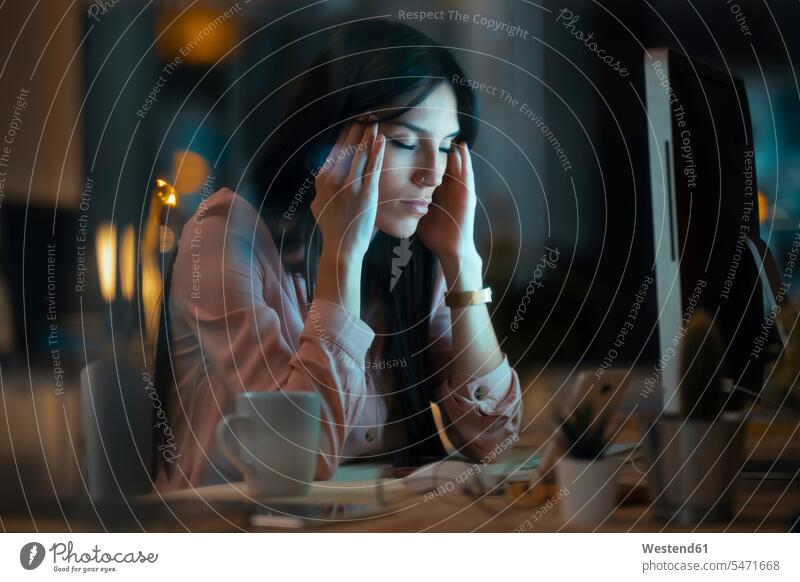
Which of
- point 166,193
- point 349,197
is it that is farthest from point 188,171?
point 349,197

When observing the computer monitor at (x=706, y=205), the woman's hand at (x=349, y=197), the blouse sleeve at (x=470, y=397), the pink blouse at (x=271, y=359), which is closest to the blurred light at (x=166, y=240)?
the pink blouse at (x=271, y=359)

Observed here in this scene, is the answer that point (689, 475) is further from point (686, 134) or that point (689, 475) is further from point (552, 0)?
point (552, 0)

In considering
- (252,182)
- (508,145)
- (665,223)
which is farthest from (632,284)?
(252,182)

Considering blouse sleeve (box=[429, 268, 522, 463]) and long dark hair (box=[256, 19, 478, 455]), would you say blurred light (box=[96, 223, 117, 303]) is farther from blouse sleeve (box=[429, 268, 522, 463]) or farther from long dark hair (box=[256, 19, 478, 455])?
blouse sleeve (box=[429, 268, 522, 463])

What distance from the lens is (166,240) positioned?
925mm

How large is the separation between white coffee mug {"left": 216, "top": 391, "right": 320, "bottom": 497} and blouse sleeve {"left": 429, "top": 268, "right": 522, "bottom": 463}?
0.39 feet

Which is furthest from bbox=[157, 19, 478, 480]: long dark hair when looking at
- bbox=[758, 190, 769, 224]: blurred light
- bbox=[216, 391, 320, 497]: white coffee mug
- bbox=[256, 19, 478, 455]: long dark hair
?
bbox=[758, 190, 769, 224]: blurred light

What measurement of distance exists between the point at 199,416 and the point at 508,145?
38 centimetres

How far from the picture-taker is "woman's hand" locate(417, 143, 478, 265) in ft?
3.03
